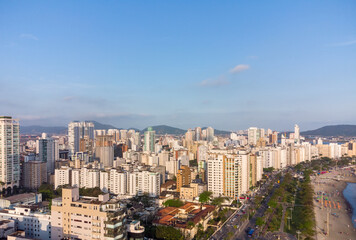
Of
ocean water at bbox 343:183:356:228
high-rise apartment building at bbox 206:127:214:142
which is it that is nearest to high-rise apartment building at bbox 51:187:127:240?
ocean water at bbox 343:183:356:228

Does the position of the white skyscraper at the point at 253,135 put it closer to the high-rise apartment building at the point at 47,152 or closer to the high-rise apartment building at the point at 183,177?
the high-rise apartment building at the point at 183,177

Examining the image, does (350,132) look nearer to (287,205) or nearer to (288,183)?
(288,183)

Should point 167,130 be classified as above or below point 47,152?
above

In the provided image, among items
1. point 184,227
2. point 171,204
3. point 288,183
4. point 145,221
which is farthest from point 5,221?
point 288,183

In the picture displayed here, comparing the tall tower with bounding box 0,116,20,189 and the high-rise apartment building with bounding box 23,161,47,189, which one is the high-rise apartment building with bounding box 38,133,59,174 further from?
the tall tower with bounding box 0,116,20,189

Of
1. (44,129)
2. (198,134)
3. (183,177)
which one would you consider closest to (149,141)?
(198,134)

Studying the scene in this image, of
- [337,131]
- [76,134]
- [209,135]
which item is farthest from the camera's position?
[337,131]

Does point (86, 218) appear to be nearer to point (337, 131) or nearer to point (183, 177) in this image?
point (183, 177)
